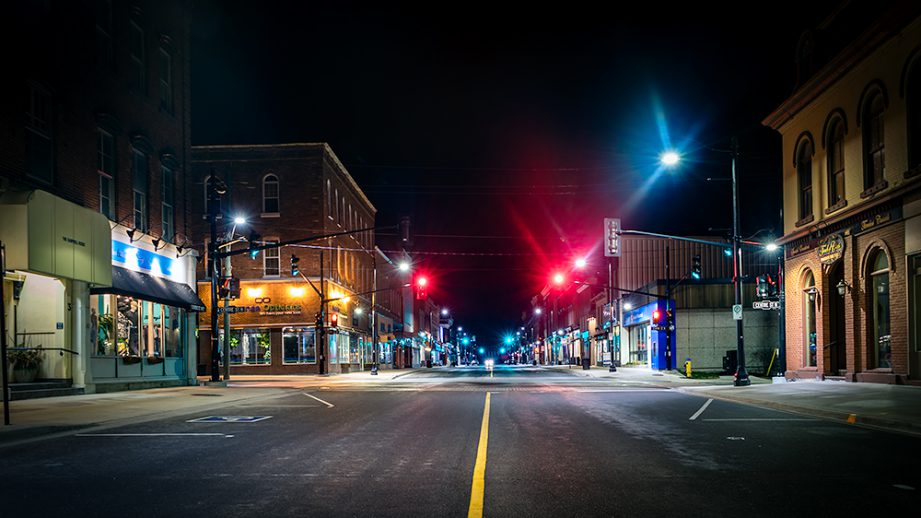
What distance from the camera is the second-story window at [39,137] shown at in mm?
21656

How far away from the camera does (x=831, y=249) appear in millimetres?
27500

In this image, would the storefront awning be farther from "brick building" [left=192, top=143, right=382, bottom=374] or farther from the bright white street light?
"brick building" [left=192, top=143, right=382, bottom=374]

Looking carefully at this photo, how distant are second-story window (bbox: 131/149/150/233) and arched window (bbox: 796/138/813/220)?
24.9 m

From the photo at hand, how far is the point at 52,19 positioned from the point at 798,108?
85.4 feet

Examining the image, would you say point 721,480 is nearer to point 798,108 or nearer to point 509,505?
point 509,505

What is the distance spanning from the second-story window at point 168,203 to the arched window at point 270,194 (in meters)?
21.0

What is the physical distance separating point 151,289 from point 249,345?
2606cm

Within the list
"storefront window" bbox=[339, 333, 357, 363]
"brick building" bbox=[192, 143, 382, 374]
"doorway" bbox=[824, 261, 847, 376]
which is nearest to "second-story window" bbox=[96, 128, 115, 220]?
"brick building" bbox=[192, 143, 382, 374]

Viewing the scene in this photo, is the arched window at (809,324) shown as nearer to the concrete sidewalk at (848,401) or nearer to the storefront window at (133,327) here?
the concrete sidewalk at (848,401)

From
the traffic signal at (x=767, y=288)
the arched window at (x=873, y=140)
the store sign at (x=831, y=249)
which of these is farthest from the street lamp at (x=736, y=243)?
the arched window at (x=873, y=140)

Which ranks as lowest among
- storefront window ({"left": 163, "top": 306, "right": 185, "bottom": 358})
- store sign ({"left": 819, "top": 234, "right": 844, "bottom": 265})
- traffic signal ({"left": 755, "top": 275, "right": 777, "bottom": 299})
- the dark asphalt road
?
the dark asphalt road

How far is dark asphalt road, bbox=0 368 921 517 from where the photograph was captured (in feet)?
23.3

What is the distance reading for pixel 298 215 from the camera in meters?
51.5

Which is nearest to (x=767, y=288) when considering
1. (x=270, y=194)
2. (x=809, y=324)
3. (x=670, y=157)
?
(x=809, y=324)
